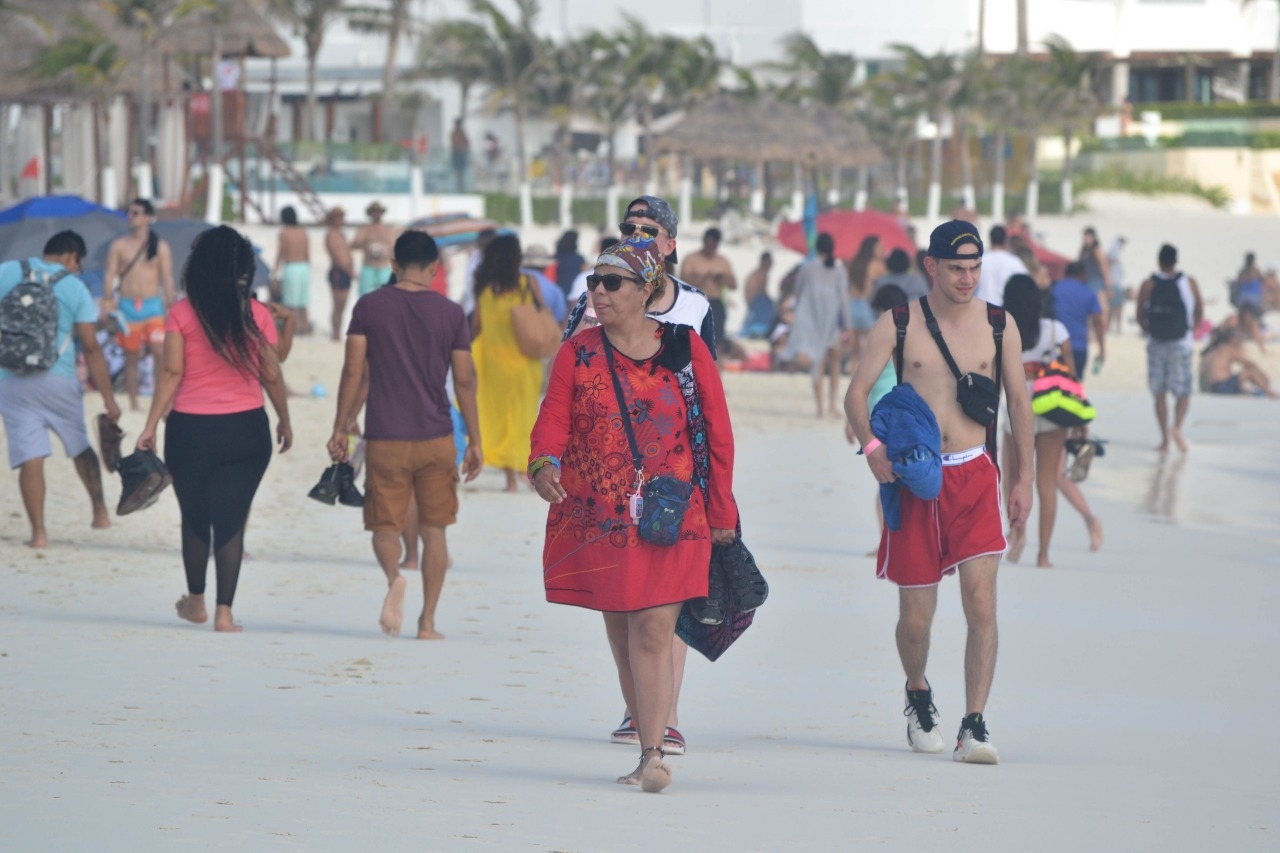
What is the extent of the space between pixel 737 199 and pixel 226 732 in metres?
40.8

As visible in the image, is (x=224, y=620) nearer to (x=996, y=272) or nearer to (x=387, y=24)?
(x=996, y=272)

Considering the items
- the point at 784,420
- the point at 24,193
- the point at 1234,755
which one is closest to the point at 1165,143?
the point at 24,193

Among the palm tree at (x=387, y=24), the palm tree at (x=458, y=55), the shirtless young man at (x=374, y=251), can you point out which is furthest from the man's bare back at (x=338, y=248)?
the palm tree at (x=387, y=24)

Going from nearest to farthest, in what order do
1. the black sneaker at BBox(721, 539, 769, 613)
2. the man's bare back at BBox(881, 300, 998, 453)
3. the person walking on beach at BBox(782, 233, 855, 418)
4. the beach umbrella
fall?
the black sneaker at BBox(721, 539, 769, 613) < the man's bare back at BBox(881, 300, 998, 453) < the person walking on beach at BBox(782, 233, 855, 418) < the beach umbrella

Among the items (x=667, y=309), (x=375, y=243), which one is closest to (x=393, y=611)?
(x=667, y=309)

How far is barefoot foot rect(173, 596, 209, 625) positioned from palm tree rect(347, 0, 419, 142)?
38.9 metres

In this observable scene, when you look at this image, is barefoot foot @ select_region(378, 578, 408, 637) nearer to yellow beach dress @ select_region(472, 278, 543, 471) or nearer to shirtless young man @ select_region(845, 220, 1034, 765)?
shirtless young man @ select_region(845, 220, 1034, 765)

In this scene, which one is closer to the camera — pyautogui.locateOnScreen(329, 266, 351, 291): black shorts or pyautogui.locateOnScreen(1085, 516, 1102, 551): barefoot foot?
pyautogui.locateOnScreen(1085, 516, 1102, 551): barefoot foot

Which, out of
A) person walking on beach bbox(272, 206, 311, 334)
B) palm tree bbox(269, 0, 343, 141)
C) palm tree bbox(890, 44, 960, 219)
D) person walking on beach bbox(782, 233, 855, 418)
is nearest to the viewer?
person walking on beach bbox(782, 233, 855, 418)

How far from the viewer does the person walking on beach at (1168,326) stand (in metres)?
16.4

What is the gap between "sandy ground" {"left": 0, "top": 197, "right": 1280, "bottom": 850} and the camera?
478cm

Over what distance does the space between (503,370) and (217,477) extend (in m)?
4.92

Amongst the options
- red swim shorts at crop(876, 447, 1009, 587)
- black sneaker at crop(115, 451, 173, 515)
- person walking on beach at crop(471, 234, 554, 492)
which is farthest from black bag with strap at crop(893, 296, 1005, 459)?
person walking on beach at crop(471, 234, 554, 492)

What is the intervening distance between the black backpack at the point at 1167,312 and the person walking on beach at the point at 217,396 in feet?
34.2
